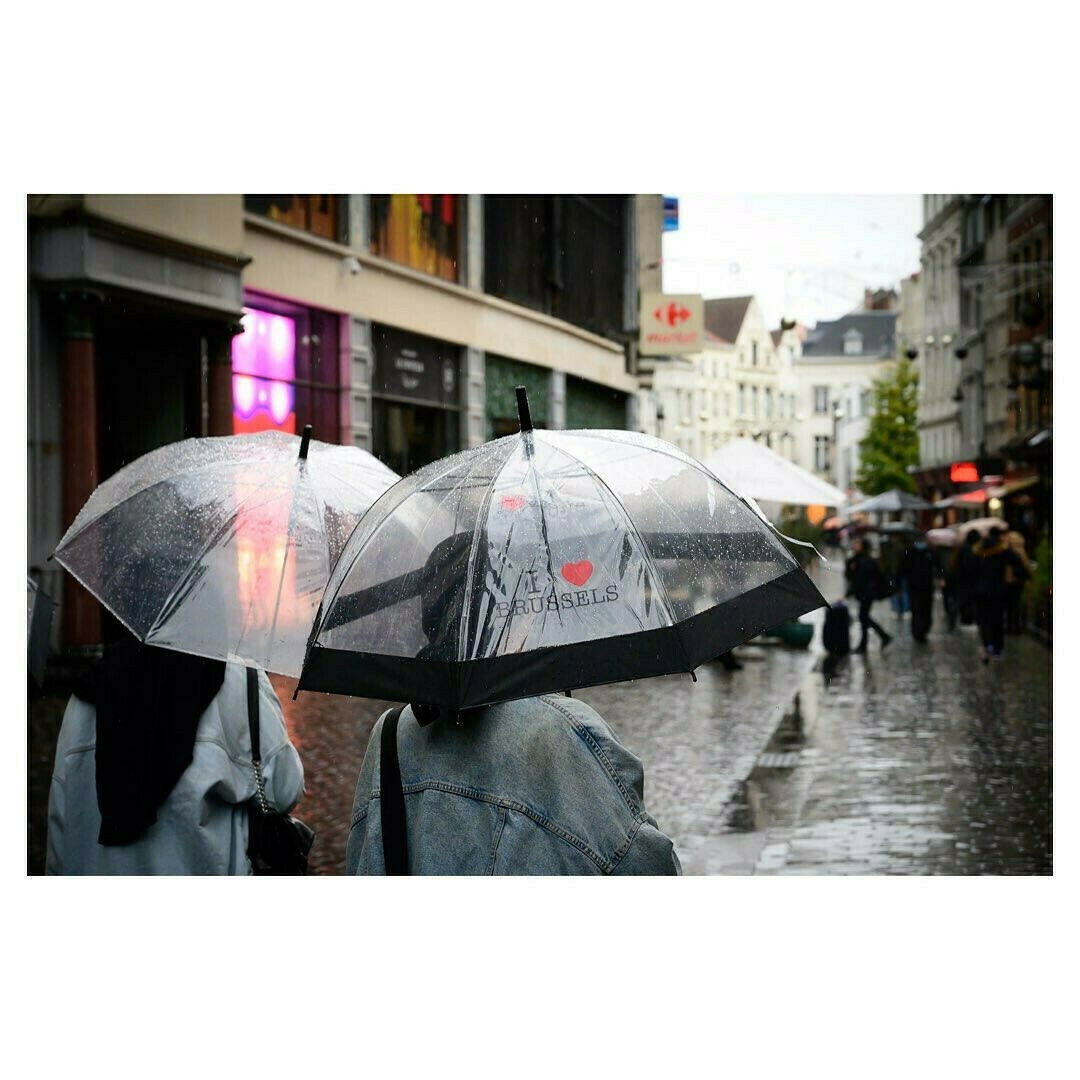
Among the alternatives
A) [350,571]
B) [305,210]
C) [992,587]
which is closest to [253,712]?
[350,571]

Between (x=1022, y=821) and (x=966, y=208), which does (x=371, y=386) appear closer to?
(x=966, y=208)

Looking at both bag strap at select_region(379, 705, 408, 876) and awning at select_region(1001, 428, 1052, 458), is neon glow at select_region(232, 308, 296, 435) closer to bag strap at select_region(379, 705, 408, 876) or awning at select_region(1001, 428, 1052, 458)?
awning at select_region(1001, 428, 1052, 458)

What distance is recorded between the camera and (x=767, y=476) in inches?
597

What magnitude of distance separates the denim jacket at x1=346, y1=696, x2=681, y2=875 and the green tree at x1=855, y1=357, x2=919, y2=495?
80.3 feet

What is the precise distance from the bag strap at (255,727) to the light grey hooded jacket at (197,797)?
2 cm

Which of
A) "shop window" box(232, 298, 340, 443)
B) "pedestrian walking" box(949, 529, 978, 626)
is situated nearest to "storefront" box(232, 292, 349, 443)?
"shop window" box(232, 298, 340, 443)

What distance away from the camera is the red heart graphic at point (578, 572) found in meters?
2.95

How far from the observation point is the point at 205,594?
399 centimetres

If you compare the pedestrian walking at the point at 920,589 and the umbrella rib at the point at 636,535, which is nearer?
the umbrella rib at the point at 636,535

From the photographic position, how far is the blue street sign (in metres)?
8.83

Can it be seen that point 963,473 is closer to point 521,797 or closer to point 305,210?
point 305,210

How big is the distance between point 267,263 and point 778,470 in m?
5.87

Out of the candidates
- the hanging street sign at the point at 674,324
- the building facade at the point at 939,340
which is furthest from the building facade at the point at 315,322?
the building facade at the point at 939,340

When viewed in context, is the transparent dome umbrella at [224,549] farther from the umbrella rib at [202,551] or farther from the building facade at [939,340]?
the building facade at [939,340]
